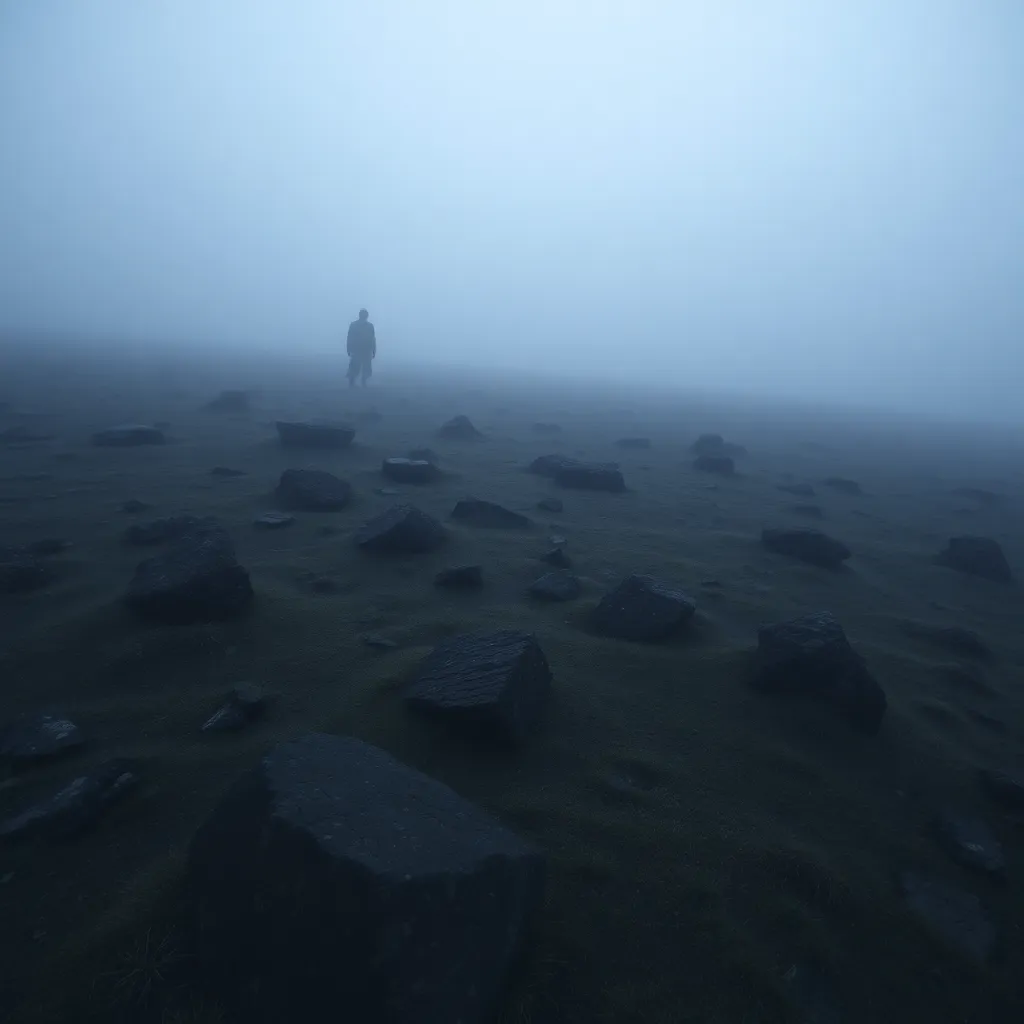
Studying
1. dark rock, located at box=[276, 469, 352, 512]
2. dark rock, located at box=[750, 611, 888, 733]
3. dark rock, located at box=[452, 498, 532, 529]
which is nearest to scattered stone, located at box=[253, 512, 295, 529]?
dark rock, located at box=[276, 469, 352, 512]

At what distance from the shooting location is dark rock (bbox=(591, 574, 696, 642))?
6.35m

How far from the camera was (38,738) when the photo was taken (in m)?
4.32

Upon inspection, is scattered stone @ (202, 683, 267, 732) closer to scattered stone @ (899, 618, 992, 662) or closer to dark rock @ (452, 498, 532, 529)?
dark rock @ (452, 498, 532, 529)

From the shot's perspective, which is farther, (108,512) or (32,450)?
(32,450)

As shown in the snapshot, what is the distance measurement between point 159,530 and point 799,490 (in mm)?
13551

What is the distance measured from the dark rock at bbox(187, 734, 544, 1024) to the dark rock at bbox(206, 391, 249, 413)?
18.5 metres

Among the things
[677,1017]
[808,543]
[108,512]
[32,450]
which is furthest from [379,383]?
[677,1017]

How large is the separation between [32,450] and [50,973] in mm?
12869

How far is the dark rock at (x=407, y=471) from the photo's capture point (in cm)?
1212

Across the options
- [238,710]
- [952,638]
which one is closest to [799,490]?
[952,638]

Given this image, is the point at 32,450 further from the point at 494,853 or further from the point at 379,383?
the point at 379,383

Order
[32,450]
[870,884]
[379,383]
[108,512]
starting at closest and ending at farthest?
[870,884] → [108,512] → [32,450] → [379,383]

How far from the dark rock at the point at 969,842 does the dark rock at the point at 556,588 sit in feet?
12.9

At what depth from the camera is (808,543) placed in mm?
9609
